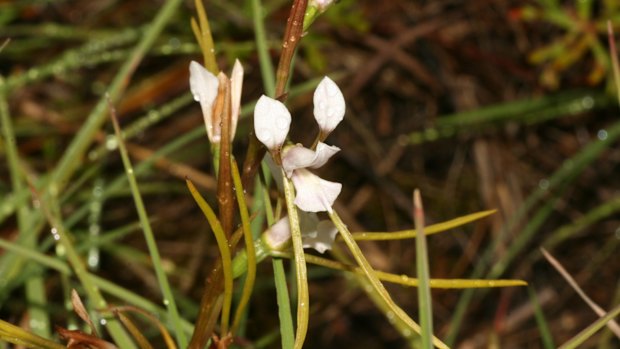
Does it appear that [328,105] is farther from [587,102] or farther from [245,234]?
[587,102]

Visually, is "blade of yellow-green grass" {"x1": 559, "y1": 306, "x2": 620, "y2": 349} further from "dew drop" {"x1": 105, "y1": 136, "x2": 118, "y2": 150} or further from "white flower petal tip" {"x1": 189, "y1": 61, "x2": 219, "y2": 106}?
"dew drop" {"x1": 105, "y1": 136, "x2": 118, "y2": 150}

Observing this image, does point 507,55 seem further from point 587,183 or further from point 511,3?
point 587,183

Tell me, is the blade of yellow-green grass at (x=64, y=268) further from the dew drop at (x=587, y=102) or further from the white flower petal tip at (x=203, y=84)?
the dew drop at (x=587, y=102)

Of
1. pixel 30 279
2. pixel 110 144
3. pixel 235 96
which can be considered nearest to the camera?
pixel 235 96

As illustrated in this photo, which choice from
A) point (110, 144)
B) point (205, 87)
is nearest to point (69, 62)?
point (110, 144)

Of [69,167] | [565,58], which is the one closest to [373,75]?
[565,58]

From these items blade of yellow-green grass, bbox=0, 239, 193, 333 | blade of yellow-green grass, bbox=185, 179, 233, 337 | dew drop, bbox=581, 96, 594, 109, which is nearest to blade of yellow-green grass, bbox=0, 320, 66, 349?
blade of yellow-green grass, bbox=185, 179, 233, 337

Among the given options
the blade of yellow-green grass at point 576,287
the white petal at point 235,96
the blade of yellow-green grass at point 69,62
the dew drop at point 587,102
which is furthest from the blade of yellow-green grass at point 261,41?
the dew drop at point 587,102
